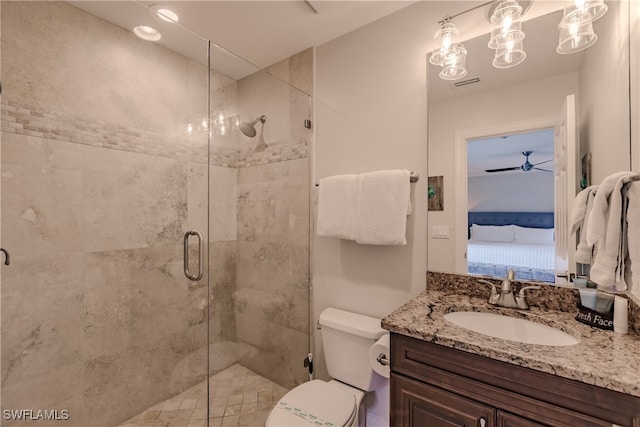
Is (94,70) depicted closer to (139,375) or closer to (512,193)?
(139,375)

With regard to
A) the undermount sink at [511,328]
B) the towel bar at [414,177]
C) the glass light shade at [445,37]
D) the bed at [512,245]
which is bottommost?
the undermount sink at [511,328]

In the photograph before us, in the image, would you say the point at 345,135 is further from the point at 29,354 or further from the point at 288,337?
the point at 29,354

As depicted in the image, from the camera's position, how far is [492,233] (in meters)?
1.33

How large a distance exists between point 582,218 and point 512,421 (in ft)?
2.55

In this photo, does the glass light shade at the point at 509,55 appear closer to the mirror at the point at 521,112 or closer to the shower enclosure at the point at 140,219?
the mirror at the point at 521,112

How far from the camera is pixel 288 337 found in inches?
75.8

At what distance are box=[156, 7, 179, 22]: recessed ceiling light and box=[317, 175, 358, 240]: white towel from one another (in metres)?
1.27

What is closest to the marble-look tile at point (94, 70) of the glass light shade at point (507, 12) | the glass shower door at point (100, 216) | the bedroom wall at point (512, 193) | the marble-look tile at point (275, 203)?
the glass shower door at point (100, 216)

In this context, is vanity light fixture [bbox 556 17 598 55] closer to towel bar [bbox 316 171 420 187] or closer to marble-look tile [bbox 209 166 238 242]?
towel bar [bbox 316 171 420 187]

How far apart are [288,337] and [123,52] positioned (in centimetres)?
203

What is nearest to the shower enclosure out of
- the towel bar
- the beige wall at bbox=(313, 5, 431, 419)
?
the beige wall at bbox=(313, 5, 431, 419)

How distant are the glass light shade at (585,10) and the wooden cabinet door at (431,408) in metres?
1.42

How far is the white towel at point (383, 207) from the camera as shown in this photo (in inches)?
55.6

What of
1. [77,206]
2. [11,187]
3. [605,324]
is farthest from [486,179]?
[11,187]
